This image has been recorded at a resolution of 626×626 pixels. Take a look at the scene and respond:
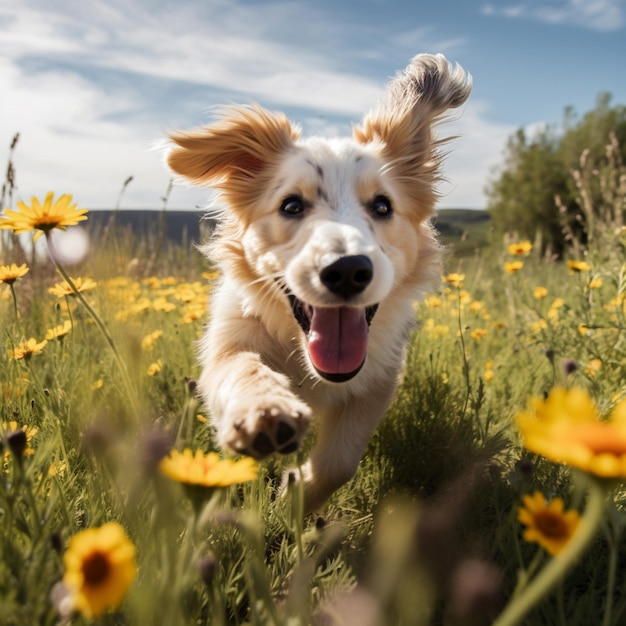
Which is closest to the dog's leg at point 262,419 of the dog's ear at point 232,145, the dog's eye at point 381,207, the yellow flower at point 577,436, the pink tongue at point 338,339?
the pink tongue at point 338,339

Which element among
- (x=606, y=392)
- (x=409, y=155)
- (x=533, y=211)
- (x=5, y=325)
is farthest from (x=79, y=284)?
(x=533, y=211)

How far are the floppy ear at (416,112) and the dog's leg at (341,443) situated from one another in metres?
1.18

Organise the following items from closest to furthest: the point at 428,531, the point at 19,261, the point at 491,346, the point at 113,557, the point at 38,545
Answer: the point at 113,557 < the point at 428,531 < the point at 38,545 < the point at 19,261 < the point at 491,346

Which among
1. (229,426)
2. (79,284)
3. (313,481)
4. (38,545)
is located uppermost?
(79,284)

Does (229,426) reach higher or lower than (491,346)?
higher

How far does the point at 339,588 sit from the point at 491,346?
3.22 meters

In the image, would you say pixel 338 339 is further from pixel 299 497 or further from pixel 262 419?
pixel 299 497

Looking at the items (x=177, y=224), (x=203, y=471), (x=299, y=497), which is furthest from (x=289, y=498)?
(x=177, y=224)

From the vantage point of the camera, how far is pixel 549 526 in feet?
2.94

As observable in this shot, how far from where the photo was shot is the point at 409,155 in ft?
10.0

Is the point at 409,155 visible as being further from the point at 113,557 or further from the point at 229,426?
the point at 113,557

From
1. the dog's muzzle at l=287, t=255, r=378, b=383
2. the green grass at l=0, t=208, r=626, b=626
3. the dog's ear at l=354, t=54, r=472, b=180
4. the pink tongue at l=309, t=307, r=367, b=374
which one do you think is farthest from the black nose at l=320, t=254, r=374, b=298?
the dog's ear at l=354, t=54, r=472, b=180

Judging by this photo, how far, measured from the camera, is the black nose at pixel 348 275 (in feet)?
6.48

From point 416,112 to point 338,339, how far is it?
4.88 ft
